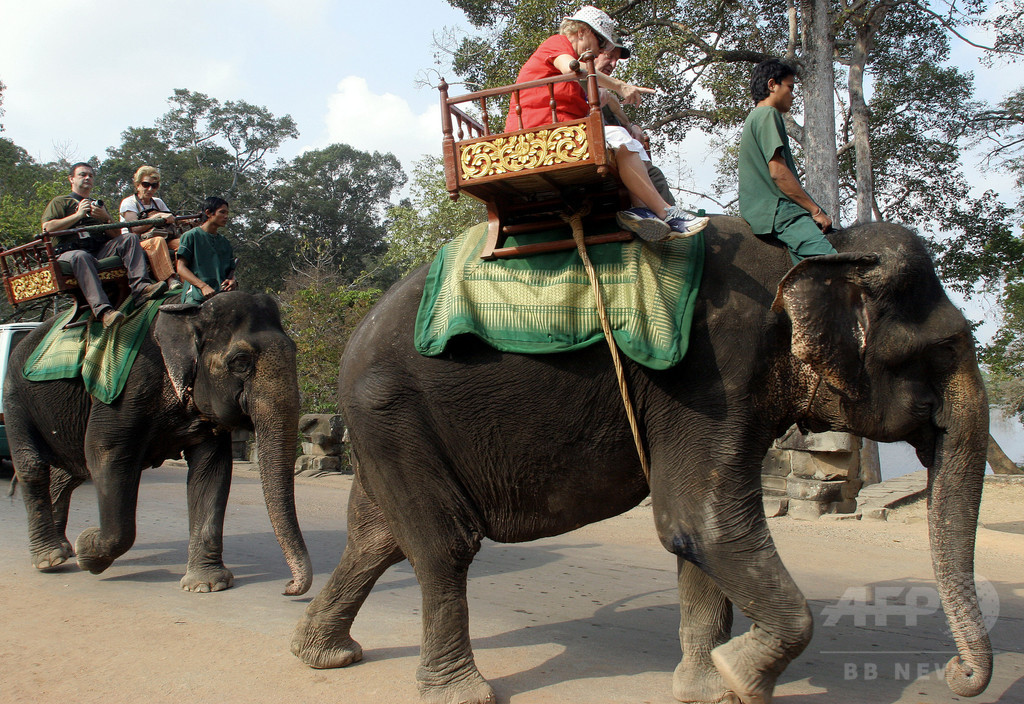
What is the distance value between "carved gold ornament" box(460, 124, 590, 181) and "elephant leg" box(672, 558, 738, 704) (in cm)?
168

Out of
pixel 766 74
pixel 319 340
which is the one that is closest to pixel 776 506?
pixel 766 74

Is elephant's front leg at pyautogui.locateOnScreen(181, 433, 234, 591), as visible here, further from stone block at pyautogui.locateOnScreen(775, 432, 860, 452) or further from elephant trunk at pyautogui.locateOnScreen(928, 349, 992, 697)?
stone block at pyautogui.locateOnScreen(775, 432, 860, 452)

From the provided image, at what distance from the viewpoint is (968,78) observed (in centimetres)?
1617

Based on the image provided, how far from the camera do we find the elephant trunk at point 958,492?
8.93ft

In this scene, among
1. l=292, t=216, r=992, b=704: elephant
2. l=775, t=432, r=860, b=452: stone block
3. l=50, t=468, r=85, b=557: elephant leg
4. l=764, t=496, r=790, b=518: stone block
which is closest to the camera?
l=292, t=216, r=992, b=704: elephant

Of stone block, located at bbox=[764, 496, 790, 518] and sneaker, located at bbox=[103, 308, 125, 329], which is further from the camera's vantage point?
stone block, located at bbox=[764, 496, 790, 518]

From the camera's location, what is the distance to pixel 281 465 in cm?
476

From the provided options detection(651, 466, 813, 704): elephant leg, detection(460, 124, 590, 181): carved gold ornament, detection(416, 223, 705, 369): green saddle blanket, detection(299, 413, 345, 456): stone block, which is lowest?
detection(299, 413, 345, 456): stone block

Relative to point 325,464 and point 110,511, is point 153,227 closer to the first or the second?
point 110,511

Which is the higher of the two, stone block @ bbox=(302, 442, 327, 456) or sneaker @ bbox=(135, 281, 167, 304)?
sneaker @ bbox=(135, 281, 167, 304)

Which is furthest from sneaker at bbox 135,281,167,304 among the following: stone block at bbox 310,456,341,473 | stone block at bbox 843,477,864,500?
stone block at bbox 310,456,341,473

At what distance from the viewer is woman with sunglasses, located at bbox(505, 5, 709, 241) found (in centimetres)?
305

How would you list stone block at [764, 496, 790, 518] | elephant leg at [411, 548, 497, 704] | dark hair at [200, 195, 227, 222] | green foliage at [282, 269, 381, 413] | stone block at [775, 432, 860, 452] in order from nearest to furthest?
elephant leg at [411, 548, 497, 704] < dark hair at [200, 195, 227, 222] < stone block at [775, 432, 860, 452] < stone block at [764, 496, 790, 518] < green foliage at [282, 269, 381, 413]

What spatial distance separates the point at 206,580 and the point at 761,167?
4.08 m
